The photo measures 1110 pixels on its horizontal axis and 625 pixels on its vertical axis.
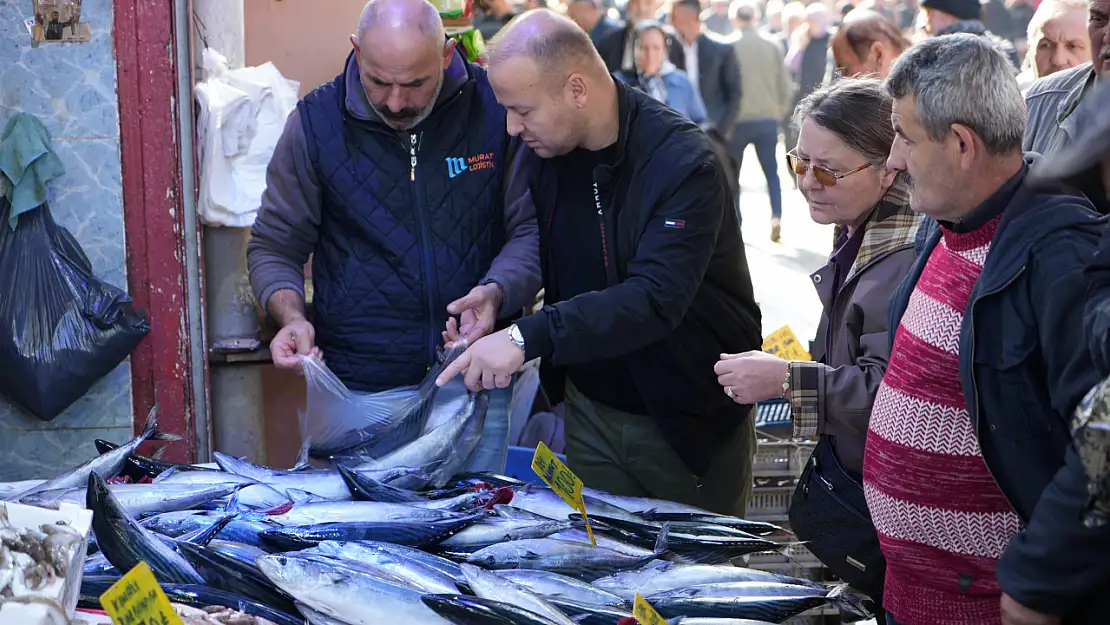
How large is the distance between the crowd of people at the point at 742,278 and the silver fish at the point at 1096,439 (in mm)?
143

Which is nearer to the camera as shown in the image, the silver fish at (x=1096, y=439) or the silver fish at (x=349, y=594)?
the silver fish at (x=1096, y=439)

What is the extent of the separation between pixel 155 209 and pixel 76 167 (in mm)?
296

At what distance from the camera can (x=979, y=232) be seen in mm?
2057

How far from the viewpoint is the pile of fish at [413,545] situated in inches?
87.9

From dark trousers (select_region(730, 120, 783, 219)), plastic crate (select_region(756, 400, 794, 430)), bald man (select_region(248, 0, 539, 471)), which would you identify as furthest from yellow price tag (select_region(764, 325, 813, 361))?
dark trousers (select_region(730, 120, 783, 219))

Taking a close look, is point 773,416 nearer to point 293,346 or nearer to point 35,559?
point 293,346

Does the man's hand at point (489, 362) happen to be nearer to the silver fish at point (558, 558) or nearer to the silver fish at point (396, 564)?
the silver fish at point (558, 558)

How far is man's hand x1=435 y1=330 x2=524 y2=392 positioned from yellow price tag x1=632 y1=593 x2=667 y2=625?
0.86 metres

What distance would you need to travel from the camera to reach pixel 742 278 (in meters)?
3.26

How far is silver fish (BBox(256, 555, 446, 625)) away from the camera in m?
2.19

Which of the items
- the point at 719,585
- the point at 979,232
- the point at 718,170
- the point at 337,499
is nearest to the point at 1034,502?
the point at 979,232

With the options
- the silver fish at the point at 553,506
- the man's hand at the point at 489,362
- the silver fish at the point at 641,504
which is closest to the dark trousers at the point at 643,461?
the silver fish at the point at 641,504

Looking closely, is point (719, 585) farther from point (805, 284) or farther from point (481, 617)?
point (805, 284)

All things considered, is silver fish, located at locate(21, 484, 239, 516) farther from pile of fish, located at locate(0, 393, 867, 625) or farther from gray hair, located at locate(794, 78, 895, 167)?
gray hair, located at locate(794, 78, 895, 167)
